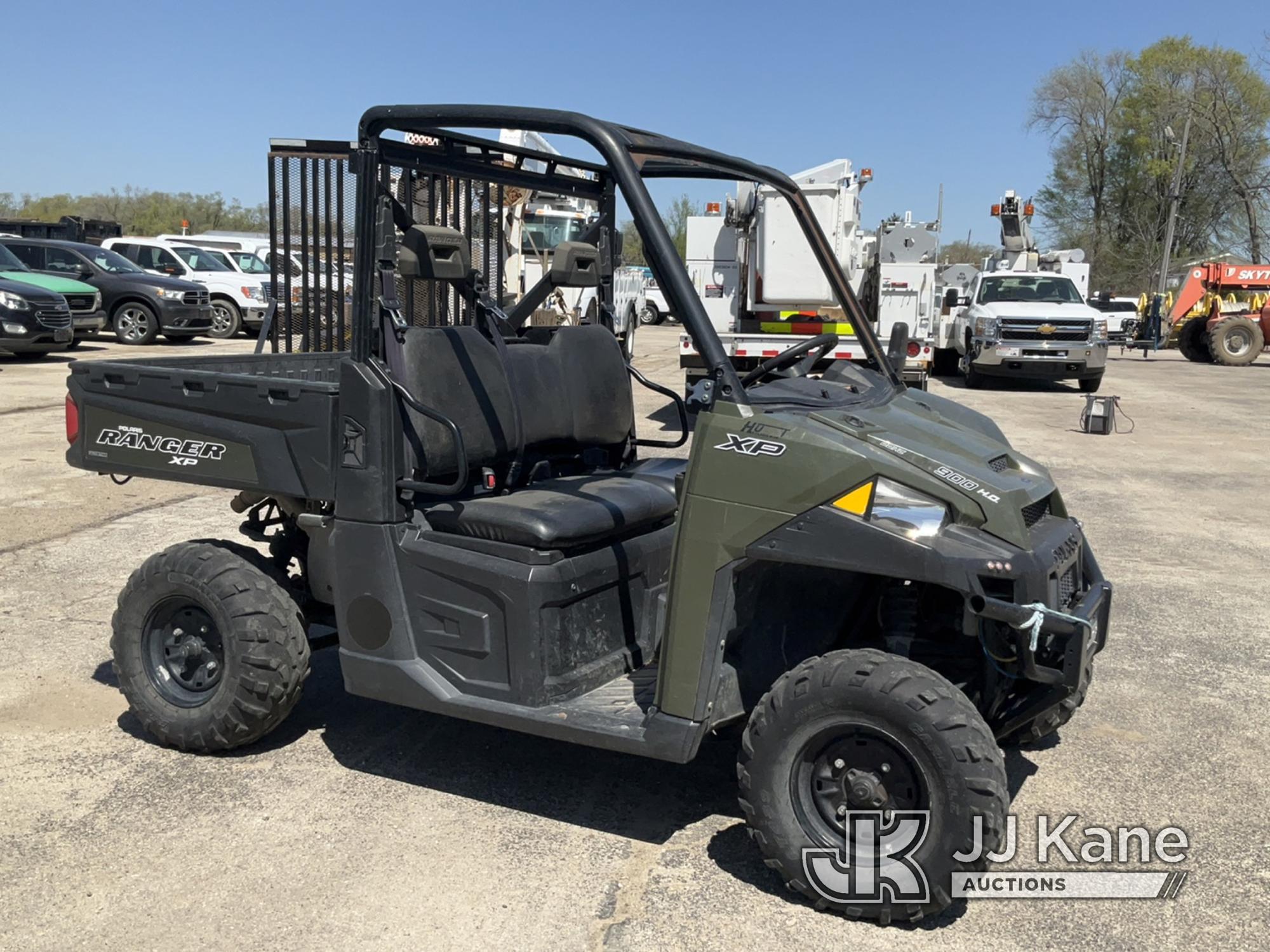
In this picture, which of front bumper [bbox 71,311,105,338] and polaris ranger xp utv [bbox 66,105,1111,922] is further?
front bumper [bbox 71,311,105,338]

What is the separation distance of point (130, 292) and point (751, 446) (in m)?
19.2

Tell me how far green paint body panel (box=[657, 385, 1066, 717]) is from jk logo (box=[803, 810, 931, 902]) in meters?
0.56

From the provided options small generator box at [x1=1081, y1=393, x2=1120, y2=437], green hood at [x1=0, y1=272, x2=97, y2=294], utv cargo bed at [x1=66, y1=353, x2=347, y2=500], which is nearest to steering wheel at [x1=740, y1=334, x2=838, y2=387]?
utv cargo bed at [x1=66, y1=353, x2=347, y2=500]

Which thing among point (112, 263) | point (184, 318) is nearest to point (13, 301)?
point (184, 318)

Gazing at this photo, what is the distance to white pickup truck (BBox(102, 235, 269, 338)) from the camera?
23.1m

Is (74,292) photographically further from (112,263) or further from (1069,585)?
(1069,585)

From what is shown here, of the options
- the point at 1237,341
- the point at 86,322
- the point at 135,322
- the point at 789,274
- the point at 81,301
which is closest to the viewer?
the point at 789,274

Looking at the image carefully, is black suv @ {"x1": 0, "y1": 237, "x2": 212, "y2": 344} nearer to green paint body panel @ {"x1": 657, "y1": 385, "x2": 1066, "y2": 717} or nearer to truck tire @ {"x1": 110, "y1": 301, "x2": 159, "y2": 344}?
truck tire @ {"x1": 110, "y1": 301, "x2": 159, "y2": 344}

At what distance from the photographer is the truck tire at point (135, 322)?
2030 centimetres

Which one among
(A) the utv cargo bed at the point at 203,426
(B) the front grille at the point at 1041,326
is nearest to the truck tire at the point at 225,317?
(B) the front grille at the point at 1041,326

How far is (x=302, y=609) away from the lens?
15.3 ft

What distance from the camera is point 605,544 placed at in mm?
4117

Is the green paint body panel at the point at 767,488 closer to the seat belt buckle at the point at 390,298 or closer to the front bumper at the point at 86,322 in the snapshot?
the seat belt buckle at the point at 390,298

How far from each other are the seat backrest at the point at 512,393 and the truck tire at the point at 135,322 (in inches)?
682
